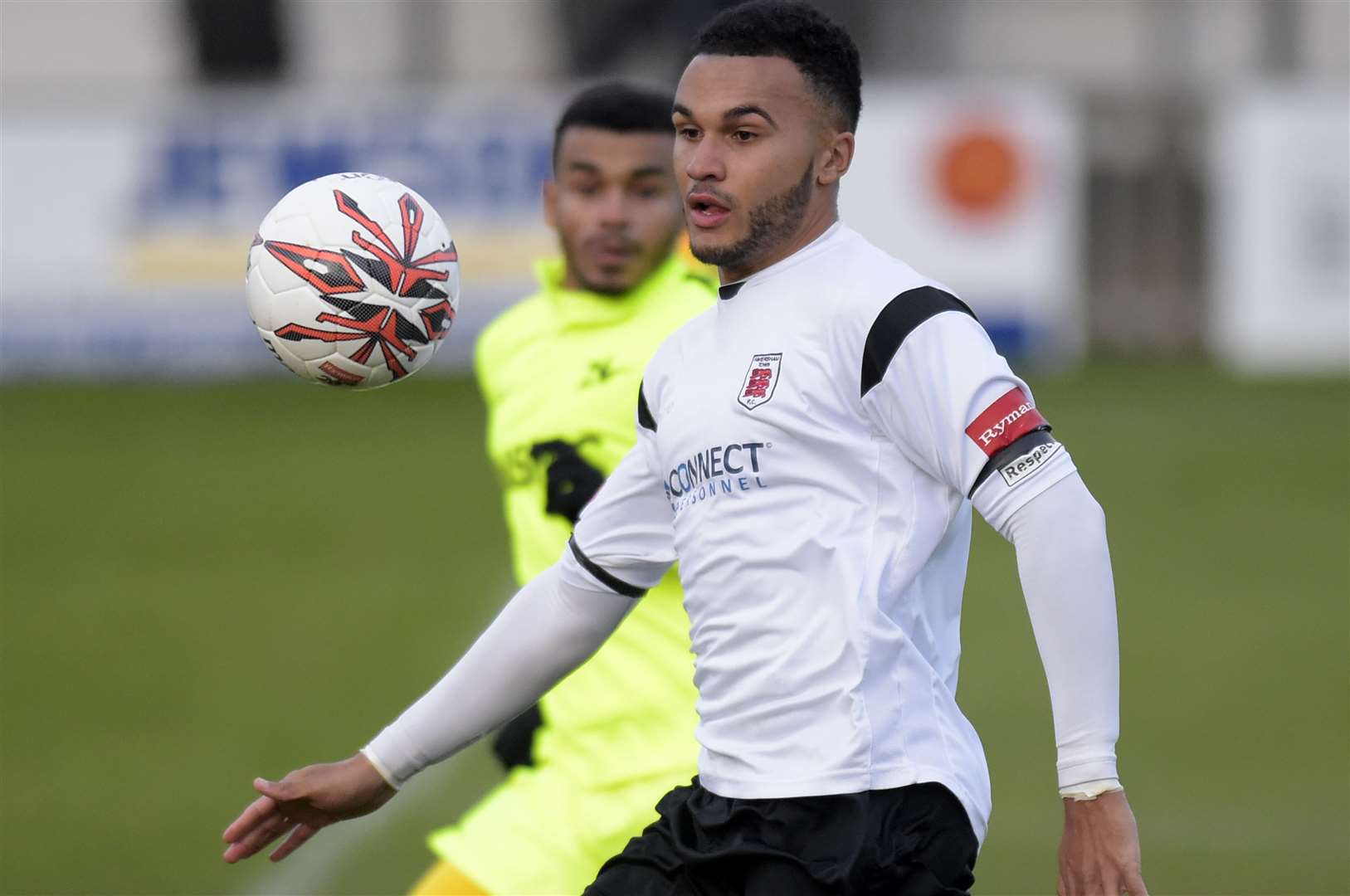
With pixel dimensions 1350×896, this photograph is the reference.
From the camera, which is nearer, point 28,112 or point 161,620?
point 161,620

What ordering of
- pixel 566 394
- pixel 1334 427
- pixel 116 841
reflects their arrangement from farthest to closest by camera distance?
pixel 1334 427 → pixel 116 841 → pixel 566 394

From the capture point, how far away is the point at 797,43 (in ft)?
11.4

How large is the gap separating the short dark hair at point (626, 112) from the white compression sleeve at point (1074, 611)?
1986mm

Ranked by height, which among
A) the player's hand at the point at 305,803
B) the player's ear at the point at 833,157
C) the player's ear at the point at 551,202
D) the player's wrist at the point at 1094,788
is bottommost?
the player's hand at the point at 305,803

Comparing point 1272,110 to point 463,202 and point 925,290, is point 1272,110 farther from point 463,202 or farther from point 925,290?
point 925,290

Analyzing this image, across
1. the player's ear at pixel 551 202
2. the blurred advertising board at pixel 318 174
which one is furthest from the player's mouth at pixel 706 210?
the blurred advertising board at pixel 318 174

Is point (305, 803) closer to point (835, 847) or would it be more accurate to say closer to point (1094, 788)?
point (835, 847)

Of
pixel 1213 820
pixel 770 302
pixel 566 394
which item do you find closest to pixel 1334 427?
pixel 1213 820

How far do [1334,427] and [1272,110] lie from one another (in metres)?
3.93

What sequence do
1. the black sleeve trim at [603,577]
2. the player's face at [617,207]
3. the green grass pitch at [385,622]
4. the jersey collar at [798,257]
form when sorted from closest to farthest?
the jersey collar at [798,257] → the black sleeve trim at [603,577] → the player's face at [617,207] → the green grass pitch at [385,622]

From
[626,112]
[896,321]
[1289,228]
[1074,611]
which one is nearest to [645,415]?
[896,321]

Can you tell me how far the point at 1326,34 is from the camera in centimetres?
2514

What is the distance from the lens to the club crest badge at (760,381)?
3.37 m

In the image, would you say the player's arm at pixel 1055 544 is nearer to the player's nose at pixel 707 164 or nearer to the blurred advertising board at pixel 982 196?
the player's nose at pixel 707 164
